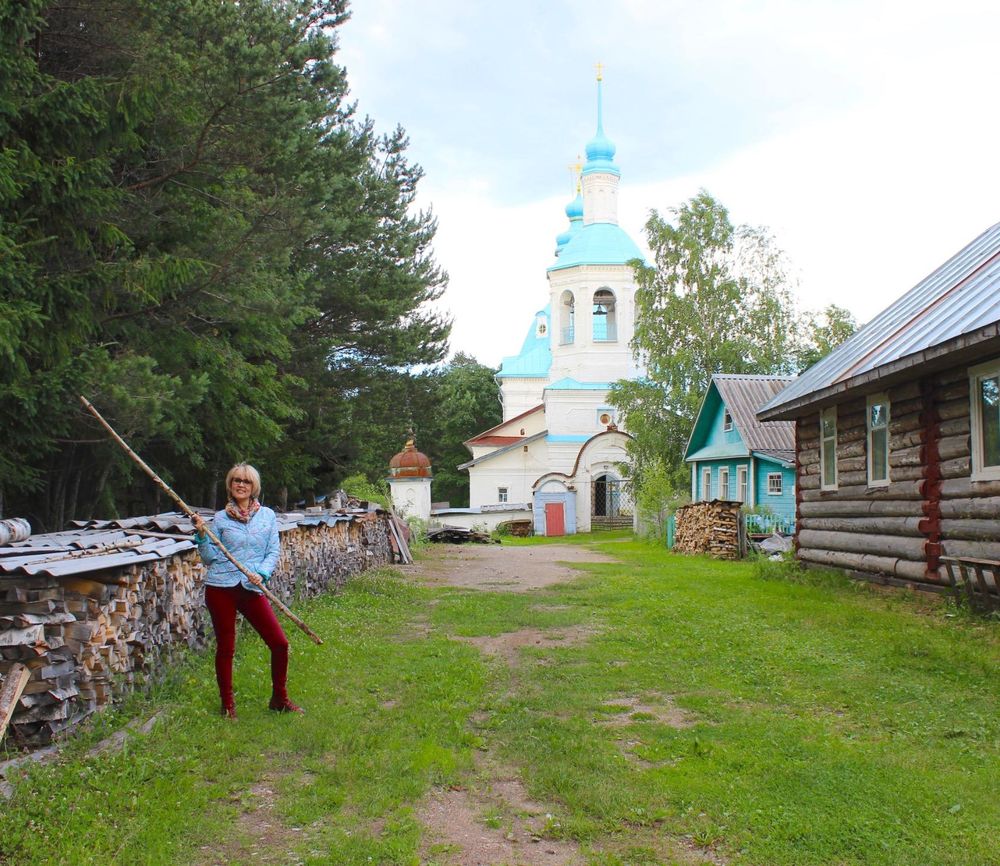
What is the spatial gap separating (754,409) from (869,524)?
1324cm

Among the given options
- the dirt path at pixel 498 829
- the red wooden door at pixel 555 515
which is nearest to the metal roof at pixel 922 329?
the dirt path at pixel 498 829

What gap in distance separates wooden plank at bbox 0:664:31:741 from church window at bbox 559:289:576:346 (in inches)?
1706

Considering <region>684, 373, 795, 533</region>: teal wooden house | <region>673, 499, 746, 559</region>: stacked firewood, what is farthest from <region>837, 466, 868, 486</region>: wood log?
<region>684, 373, 795, 533</region>: teal wooden house

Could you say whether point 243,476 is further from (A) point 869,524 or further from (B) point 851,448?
(B) point 851,448

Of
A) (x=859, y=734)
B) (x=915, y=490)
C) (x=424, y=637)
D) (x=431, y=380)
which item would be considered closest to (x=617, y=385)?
(x=431, y=380)

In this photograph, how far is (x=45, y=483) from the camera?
12383 millimetres

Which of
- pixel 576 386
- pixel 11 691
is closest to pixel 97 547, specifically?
pixel 11 691

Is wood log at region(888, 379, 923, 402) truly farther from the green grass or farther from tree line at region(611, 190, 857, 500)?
tree line at region(611, 190, 857, 500)

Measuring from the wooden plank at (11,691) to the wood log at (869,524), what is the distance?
10.2 m

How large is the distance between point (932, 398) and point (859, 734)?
6.74 metres

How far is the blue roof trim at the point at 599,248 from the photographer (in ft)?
149

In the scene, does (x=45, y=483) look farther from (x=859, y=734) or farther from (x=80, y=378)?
(x=859, y=734)

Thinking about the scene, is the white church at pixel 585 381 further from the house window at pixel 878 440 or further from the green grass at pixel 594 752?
the green grass at pixel 594 752

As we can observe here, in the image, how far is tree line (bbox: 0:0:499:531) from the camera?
8617 millimetres
